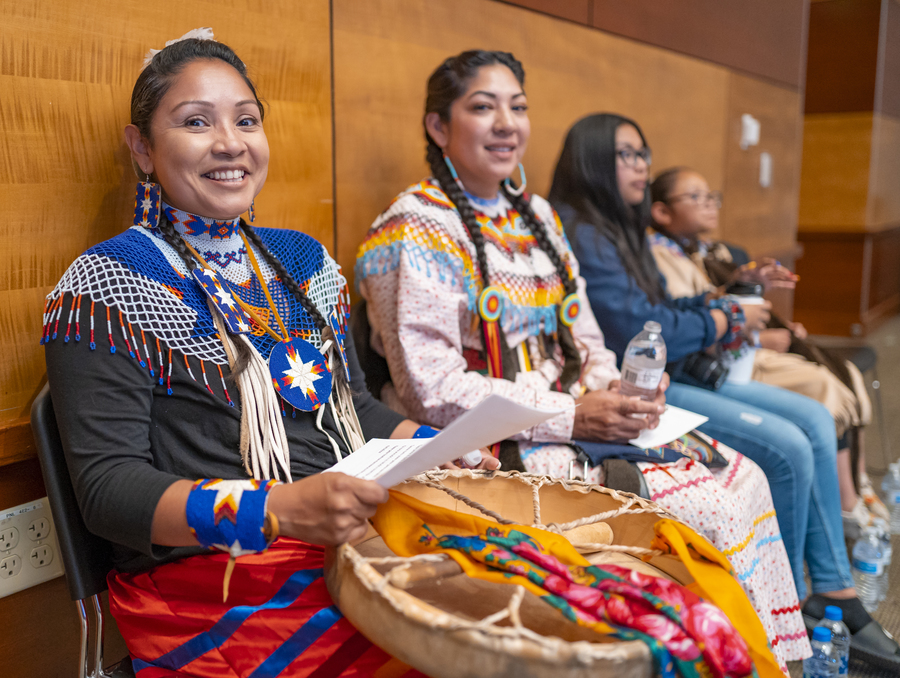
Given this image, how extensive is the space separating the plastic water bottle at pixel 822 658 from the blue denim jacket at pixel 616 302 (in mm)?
877

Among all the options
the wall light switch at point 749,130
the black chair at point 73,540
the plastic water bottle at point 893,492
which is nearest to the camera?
the black chair at point 73,540

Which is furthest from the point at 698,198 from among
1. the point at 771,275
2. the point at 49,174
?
the point at 49,174

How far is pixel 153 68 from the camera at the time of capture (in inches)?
47.8

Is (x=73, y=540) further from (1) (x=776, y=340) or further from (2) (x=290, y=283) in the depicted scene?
(1) (x=776, y=340)

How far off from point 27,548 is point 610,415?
1.24 metres

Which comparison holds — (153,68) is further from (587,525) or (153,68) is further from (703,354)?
(703,354)

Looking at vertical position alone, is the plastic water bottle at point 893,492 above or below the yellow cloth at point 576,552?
below

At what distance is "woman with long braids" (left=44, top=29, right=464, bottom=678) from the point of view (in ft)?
3.13

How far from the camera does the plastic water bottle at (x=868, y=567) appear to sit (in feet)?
7.48

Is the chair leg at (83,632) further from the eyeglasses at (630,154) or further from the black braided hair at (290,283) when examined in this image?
the eyeglasses at (630,154)

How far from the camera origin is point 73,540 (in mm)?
1138

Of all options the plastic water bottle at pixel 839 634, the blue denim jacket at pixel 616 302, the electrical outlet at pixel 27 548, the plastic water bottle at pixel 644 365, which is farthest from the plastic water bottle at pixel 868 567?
the electrical outlet at pixel 27 548

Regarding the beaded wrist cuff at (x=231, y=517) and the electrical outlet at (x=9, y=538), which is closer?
the beaded wrist cuff at (x=231, y=517)

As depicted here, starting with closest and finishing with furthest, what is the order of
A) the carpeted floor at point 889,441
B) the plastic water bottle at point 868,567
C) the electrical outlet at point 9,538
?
the electrical outlet at point 9,538 → the carpeted floor at point 889,441 → the plastic water bottle at point 868,567
